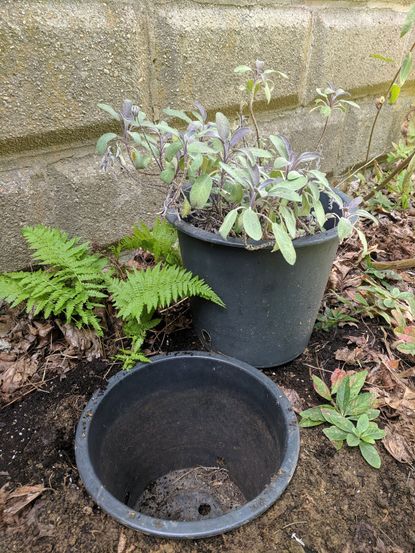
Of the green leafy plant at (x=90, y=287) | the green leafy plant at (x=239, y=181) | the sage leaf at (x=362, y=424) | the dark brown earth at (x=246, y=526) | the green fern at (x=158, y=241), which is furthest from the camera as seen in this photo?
the green fern at (x=158, y=241)

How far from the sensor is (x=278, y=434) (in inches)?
52.1

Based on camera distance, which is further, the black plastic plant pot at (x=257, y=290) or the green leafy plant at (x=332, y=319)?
the green leafy plant at (x=332, y=319)

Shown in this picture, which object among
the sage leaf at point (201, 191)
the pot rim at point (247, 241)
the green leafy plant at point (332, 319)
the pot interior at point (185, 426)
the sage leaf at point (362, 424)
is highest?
the sage leaf at point (201, 191)

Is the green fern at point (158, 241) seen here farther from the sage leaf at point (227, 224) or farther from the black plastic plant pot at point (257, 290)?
the sage leaf at point (227, 224)

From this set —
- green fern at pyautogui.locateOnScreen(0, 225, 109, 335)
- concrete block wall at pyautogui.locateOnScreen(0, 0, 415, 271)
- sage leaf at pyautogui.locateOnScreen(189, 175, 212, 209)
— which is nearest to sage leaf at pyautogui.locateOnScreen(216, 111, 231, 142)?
sage leaf at pyautogui.locateOnScreen(189, 175, 212, 209)

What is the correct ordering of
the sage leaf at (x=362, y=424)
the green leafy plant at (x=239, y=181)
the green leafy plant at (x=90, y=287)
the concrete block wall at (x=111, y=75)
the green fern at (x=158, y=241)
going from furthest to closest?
the green fern at (x=158, y=241) → the concrete block wall at (x=111, y=75) → the green leafy plant at (x=90, y=287) → the sage leaf at (x=362, y=424) → the green leafy plant at (x=239, y=181)

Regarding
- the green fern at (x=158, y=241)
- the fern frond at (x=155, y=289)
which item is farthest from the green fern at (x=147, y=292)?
the green fern at (x=158, y=241)

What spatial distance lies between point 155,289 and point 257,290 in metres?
0.35

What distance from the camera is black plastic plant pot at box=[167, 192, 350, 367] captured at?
52.4 inches

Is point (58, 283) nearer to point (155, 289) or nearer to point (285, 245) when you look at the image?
point (155, 289)

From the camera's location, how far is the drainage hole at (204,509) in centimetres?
158

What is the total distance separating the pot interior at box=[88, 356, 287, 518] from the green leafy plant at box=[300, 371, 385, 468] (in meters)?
0.17

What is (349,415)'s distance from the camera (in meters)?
1.38

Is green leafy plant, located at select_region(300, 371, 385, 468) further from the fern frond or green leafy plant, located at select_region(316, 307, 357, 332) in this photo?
the fern frond
